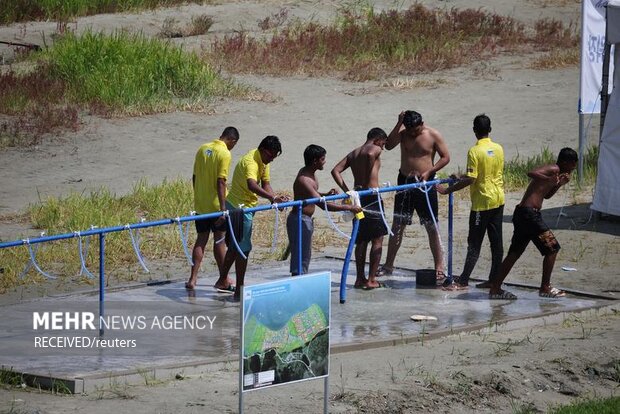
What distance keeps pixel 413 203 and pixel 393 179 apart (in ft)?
17.7

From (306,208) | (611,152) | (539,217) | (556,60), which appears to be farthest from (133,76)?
(539,217)

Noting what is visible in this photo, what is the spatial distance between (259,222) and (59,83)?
8.38 m

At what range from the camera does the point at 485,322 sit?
482 inches

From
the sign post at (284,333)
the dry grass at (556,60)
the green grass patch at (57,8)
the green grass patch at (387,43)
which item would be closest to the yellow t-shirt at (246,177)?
the sign post at (284,333)

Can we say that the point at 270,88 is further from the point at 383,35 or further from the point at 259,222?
the point at 259,222

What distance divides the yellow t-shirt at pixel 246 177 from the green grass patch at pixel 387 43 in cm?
1313

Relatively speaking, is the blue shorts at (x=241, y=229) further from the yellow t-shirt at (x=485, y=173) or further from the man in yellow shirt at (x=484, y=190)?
the yellow t-shirt at (x=485, y=173)

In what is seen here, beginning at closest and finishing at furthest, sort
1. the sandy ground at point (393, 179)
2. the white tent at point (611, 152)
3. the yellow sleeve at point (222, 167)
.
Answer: the sandy ground at point (393, 179)
the yellow sleeve at point (222, 167)
the white tent at point (611, 152)

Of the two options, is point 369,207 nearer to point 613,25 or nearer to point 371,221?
point 371,221

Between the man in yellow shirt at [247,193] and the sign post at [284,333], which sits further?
the man in yellow shirt at [247,193]

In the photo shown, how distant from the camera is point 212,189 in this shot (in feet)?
43.5

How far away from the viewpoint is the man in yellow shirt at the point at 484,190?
13.4m

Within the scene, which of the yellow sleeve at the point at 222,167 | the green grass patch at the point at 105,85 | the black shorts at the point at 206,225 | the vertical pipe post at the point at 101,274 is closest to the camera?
the vertical pipe post at the point at 101,274

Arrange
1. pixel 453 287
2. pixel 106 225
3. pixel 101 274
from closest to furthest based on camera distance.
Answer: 1. pixel 101 274
2. pixel 453 287
3. pixel 106 225
